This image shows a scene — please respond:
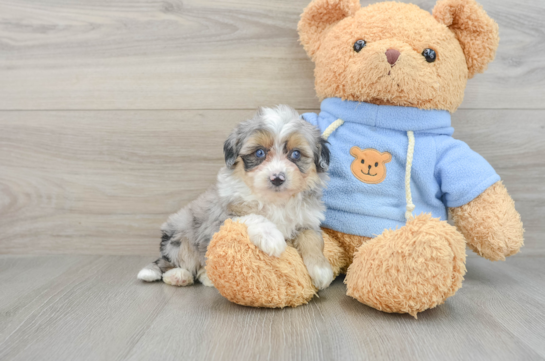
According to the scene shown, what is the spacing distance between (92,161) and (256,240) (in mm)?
1086

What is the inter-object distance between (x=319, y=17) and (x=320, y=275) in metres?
0.97

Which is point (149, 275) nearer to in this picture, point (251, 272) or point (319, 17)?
point (251, 272)

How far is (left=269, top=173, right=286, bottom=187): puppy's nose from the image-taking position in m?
1.28

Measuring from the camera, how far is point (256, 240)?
1283mm

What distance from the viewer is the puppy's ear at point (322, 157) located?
1.44 m

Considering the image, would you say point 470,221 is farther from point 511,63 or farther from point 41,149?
point 41,149

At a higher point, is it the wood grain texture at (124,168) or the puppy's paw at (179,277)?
the wood grain texture at (124,168)

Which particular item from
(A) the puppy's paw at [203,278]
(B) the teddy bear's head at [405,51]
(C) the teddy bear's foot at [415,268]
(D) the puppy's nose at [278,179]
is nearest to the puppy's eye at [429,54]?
(B) the teddy bear's head at [405,51]

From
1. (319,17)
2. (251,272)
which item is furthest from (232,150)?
(319,17)

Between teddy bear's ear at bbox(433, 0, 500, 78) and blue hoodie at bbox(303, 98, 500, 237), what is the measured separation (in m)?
0.24

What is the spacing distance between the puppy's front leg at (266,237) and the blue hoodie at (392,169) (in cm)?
35

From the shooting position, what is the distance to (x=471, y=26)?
1.53 metres

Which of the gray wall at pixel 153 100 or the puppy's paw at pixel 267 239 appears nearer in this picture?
the puppy's paw at pixel 267 239

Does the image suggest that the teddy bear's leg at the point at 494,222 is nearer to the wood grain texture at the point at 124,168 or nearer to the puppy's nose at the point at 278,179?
the wood grain texture at the point at 124,168
